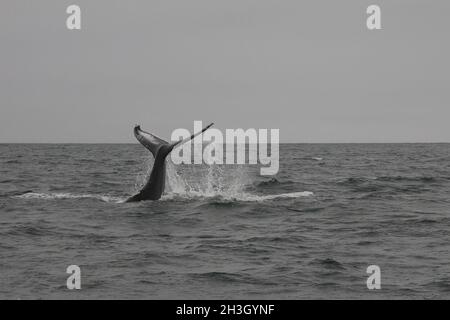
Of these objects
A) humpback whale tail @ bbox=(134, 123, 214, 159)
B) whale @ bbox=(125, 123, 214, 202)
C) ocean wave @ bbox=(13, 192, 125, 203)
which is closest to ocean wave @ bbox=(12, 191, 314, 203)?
ocean wave @ bbox=(13, 192, 125, 203)

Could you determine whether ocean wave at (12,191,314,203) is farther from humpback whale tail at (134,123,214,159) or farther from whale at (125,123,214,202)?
humpback whale tail at (134,123,214,159)

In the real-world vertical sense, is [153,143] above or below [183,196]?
above

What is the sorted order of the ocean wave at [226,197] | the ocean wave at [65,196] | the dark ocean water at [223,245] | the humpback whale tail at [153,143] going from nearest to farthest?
the dark ocean water at [223,245]
the humpback whale tail at [153,143]
the ocean wave at [226,197]
the ocean wave at [65,196]

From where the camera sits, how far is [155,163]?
1978 cm

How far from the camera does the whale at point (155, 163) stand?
65.0 ft

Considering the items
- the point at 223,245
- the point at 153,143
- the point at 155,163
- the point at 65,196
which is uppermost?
the point at 153,143

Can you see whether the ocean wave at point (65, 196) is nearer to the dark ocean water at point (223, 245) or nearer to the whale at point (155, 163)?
the dark ocean water at point (223, 245)

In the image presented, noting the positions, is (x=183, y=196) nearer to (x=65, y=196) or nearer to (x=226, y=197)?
(x=226, y=197)

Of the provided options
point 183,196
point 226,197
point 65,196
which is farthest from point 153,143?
point 65,196

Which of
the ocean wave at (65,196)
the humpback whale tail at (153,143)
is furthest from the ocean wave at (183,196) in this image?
the humpback whale tail at (153,143)

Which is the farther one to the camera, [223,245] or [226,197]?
[226,197]

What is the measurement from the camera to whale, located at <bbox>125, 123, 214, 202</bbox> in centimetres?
1981

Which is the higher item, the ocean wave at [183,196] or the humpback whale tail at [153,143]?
the humpback whale tail at [153,143]
